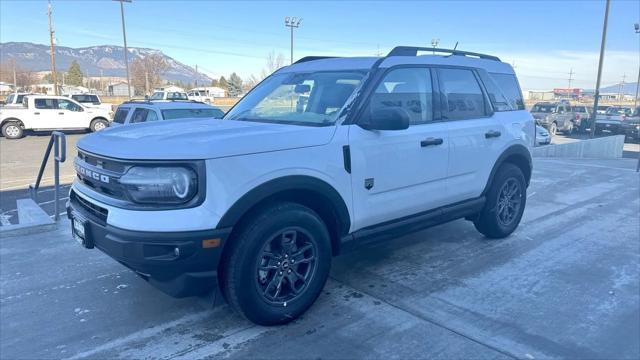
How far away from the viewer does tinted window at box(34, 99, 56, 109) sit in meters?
20.2

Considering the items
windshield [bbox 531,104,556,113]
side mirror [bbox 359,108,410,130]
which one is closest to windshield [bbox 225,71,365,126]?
side mirror [bbox 359,108,410,130]

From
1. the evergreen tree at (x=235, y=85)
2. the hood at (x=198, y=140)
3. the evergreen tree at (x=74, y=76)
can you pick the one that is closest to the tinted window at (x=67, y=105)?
the hood at (x=198, y=140)

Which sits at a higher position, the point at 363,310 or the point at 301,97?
the point at 301,97

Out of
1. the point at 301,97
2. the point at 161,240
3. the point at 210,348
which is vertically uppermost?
the point at 301,97

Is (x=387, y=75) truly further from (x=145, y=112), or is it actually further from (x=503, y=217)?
(x=145, y=112)

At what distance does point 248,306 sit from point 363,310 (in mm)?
919

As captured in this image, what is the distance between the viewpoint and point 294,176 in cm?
310

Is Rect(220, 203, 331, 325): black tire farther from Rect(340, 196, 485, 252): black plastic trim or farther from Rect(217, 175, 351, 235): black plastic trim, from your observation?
Rect(340, 196, 485, 252): black plastic trim

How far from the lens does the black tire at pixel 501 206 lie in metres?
4.95

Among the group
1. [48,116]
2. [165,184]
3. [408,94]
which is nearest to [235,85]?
[48,116]

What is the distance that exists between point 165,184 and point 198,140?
1.15ft

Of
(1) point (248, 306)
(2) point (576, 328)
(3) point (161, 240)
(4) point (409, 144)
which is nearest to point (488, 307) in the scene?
(2) point (576, 328)

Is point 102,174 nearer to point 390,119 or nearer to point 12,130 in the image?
point 390,119

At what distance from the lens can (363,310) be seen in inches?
137
